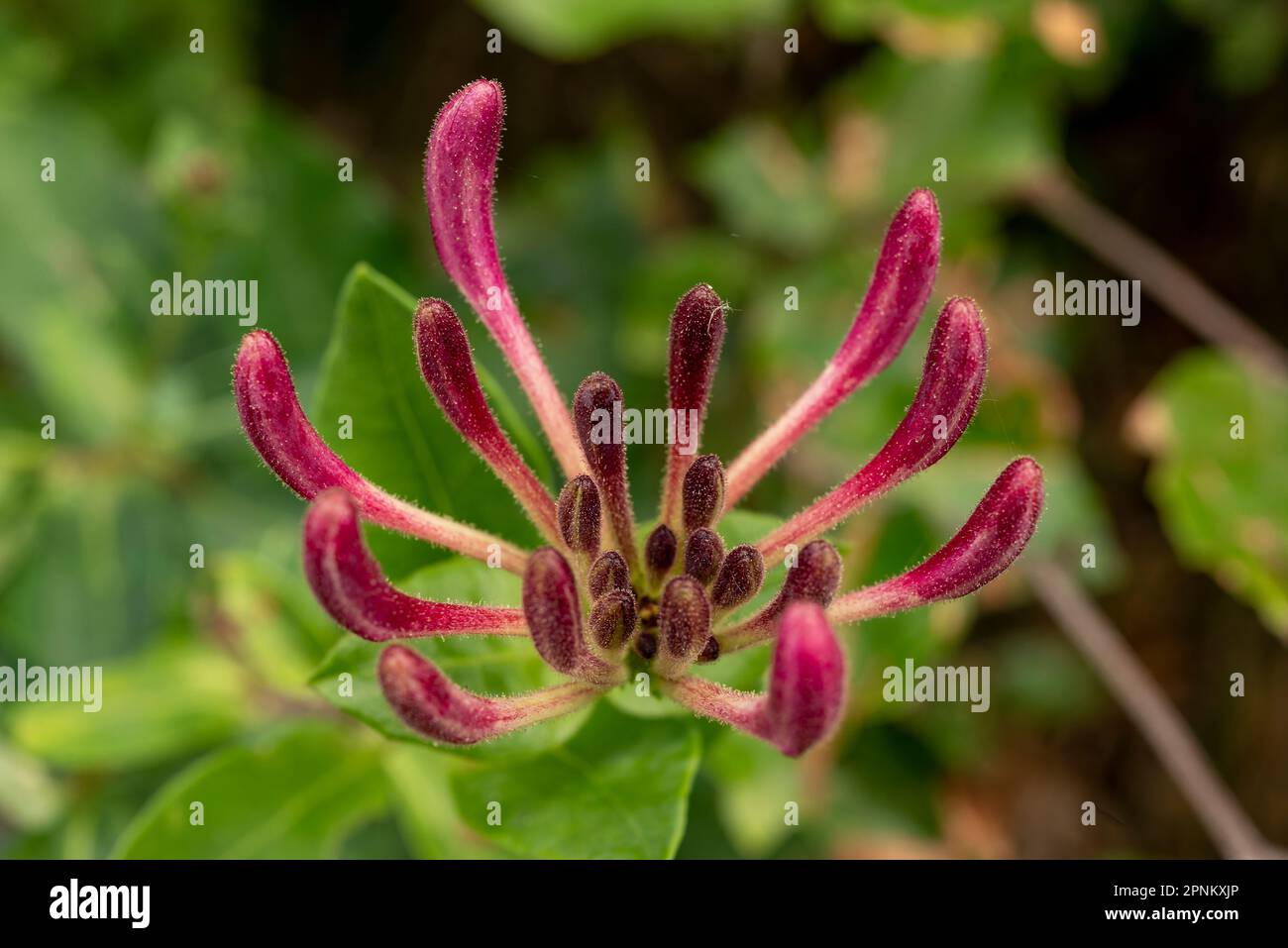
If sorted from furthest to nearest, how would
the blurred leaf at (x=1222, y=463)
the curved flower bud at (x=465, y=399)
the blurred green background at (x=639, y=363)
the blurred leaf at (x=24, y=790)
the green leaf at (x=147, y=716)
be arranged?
1. the blurred leaf at (x=1222, y=463)
2. the blurred leaf at (x=24, y=790)
3. the green leaf at (x=147, y=716)
4. the blurred green background at (x=639, y=363)
5. the curved flower bud at (x=465, y=399)

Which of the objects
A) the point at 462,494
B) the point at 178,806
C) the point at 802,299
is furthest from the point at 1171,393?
the point at 178,806

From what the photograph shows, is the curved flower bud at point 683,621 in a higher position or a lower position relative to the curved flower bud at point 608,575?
lower

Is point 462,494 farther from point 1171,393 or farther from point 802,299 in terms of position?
point 1171,393

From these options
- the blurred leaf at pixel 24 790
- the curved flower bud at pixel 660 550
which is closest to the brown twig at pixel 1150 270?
the curved flower bud at pixel 660 550

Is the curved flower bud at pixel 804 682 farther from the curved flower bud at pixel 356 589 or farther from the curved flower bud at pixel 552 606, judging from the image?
the curved flower bud at pixel 356 589

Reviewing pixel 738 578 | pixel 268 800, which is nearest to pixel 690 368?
pixel 738 578

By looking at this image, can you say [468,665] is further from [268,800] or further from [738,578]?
[268,800]
